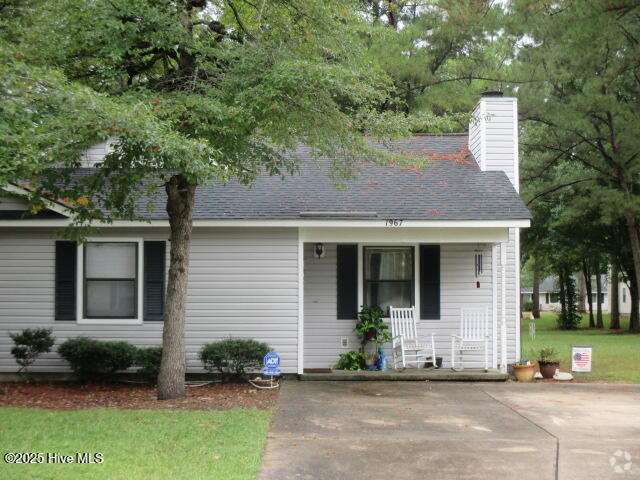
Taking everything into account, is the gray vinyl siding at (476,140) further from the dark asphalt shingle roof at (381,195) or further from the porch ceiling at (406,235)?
the porch ceiling at (406,235)

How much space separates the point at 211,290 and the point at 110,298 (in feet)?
5.57

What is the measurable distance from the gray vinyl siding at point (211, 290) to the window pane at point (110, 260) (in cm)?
26

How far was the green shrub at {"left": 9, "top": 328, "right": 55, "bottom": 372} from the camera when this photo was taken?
36.7 ft

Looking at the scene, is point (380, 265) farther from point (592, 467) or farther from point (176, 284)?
point (592, 467)

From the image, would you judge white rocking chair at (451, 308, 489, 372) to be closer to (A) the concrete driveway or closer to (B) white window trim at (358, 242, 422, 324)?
(B) white window trim at (358, 242, 422, 324)

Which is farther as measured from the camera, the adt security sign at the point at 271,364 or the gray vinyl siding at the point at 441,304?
the gray vinyl siding at the point at 441,304

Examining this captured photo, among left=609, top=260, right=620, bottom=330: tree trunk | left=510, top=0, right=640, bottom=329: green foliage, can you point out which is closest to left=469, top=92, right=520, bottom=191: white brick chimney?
left=510, top=0, right=640, bottom=329: green foliage

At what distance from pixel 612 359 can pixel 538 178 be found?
509 inches

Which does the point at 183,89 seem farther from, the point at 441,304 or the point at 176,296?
the point at 441,304

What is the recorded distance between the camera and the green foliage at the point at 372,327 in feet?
39.0

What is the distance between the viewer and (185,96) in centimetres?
897

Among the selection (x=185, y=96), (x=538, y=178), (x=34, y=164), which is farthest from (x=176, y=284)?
(x=538, y=178)

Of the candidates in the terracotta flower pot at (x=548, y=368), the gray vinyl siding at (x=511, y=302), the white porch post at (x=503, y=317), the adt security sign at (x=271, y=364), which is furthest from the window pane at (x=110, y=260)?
the terracotta flower pot at (x=548, y=368)

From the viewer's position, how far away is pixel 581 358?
41.9 ft
